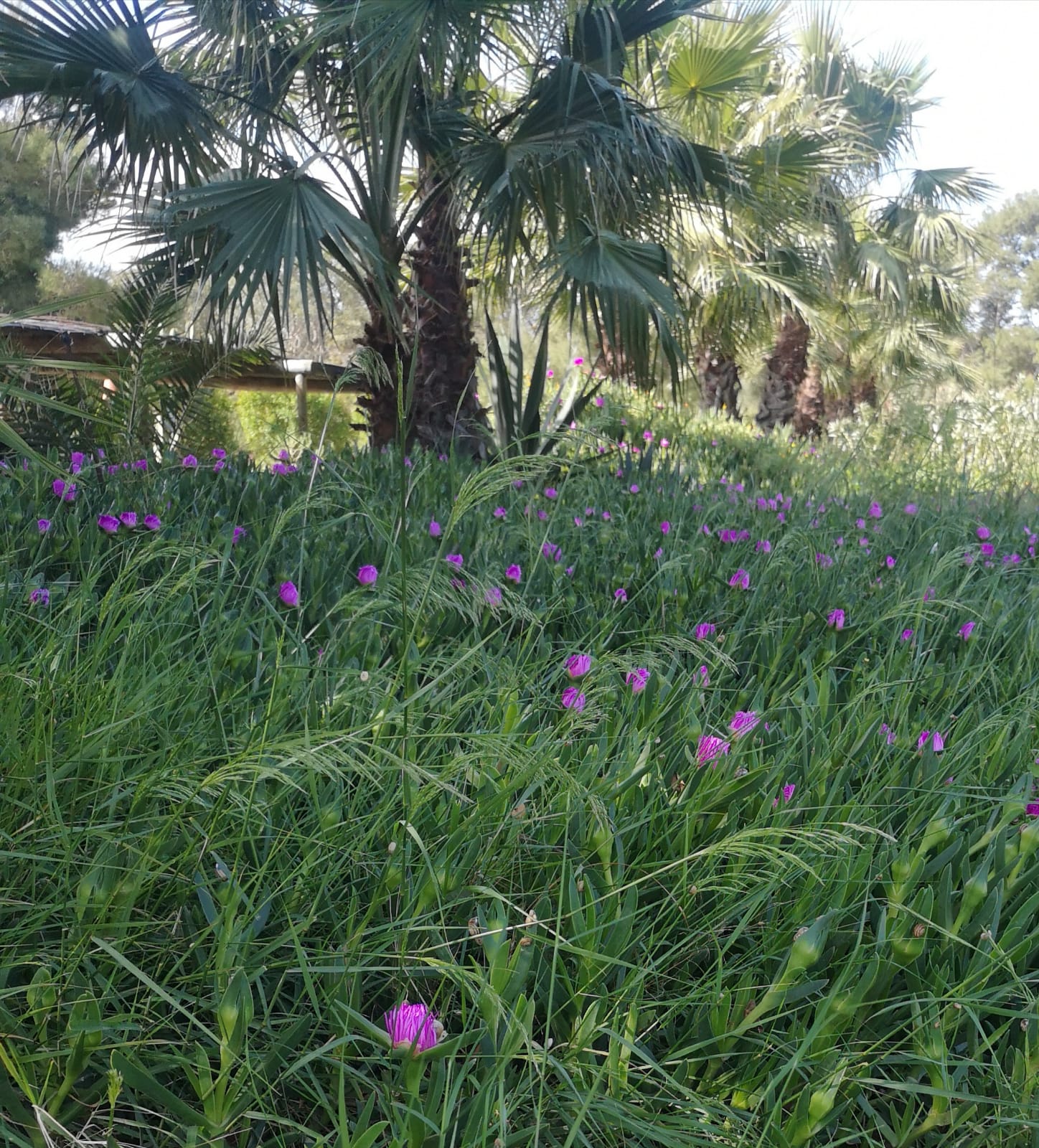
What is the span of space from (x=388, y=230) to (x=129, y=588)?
3.63m

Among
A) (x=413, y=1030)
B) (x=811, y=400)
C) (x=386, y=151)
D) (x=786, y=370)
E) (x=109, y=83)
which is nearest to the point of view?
(x=413, y=1030)

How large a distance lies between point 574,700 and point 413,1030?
61 centimetres

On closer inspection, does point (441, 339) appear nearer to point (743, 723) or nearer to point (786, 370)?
point (743, 723)

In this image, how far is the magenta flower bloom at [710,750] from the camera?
1.29m

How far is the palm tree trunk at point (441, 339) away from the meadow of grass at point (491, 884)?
3.16 m

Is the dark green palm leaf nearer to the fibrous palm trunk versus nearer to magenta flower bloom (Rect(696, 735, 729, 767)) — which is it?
magenta flower bloom (Rect(696, 735, 729, 767))

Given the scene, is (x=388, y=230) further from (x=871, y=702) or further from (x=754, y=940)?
(x=754, y=940)

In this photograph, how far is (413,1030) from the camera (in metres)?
0.83

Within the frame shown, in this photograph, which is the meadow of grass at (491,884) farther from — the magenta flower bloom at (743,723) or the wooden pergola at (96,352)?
the wooden pergola at (96,352)

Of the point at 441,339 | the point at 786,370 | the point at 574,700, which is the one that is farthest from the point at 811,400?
the point at 574,700

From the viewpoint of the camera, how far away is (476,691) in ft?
4.66

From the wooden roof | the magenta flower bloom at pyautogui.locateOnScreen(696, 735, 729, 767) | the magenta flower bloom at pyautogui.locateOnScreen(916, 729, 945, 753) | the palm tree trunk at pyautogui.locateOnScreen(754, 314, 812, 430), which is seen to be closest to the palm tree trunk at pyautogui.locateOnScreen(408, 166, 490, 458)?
the wooden roof

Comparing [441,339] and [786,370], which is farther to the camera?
[786,370]

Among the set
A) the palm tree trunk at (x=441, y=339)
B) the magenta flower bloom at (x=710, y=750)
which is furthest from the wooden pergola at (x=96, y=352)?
the magenta flower bloom at (x=710, y=750)
